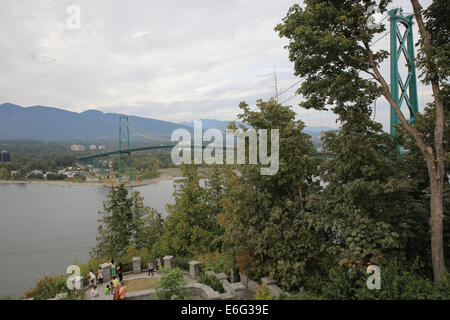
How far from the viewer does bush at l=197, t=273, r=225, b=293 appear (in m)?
6.42

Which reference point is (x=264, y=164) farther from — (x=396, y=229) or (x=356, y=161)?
(x=396, y=229)

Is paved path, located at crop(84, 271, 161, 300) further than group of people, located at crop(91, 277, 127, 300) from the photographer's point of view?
Yes

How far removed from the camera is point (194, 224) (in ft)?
37.5

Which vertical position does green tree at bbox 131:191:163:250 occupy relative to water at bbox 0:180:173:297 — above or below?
above

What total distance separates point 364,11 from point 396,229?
3.86m

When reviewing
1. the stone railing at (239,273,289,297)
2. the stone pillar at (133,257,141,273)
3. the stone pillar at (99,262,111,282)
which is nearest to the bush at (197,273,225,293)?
the stone railing at (239,273,289,297)

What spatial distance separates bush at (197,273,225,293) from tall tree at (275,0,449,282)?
13.6 ft

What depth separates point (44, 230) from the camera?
2119 cm

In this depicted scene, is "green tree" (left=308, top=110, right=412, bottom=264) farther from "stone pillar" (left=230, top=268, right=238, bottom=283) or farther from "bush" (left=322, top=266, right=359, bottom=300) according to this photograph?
"stone pillar" (left=230, top=268, right=238, bottom=283)

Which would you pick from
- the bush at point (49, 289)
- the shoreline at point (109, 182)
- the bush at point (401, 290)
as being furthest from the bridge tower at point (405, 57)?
the shoreline at point (109, 182)

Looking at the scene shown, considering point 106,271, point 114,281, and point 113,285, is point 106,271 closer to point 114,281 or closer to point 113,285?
point 113,285

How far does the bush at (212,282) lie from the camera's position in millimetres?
6418

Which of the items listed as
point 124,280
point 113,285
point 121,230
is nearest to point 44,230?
point 121,230
